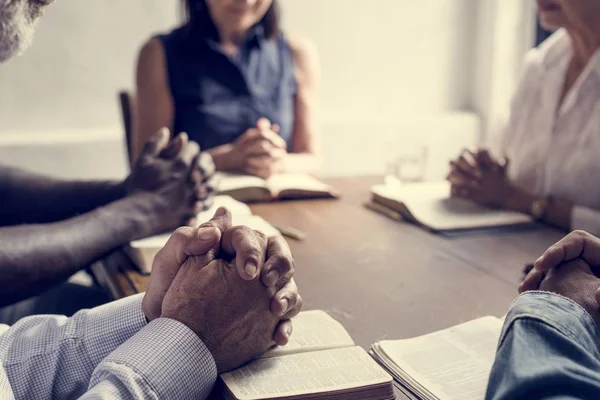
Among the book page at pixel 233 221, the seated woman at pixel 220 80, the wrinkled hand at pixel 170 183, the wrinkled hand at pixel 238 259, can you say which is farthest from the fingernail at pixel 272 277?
the seated woman at pixel 220 80

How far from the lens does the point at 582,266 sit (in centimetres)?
83

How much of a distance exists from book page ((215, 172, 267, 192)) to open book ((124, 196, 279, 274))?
0.22 ft

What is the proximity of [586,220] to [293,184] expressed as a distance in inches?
27.2

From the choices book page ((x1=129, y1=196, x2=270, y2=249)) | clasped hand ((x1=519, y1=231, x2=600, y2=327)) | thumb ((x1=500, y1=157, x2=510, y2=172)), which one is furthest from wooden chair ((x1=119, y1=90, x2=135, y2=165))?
clasped hand ((x1=519, y1=231, x2=600, y2=327))

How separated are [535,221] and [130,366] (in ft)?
3.65

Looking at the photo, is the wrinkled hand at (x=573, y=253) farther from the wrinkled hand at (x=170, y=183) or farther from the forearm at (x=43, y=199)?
the forearm at (x=43, y=199)

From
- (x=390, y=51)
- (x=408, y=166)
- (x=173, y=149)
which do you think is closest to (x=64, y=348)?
(x=173, y=149)

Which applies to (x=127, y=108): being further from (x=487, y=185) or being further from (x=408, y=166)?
(x=487, y=185)

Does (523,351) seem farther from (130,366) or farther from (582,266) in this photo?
(130,366)

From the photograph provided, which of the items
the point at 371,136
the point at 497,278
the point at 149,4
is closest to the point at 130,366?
Result: the point at 497,278

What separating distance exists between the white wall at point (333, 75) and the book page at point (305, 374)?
2.01 meters

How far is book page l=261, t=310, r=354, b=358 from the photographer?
2.74 feet

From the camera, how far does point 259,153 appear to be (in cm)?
184

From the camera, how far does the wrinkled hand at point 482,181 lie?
1.66m
